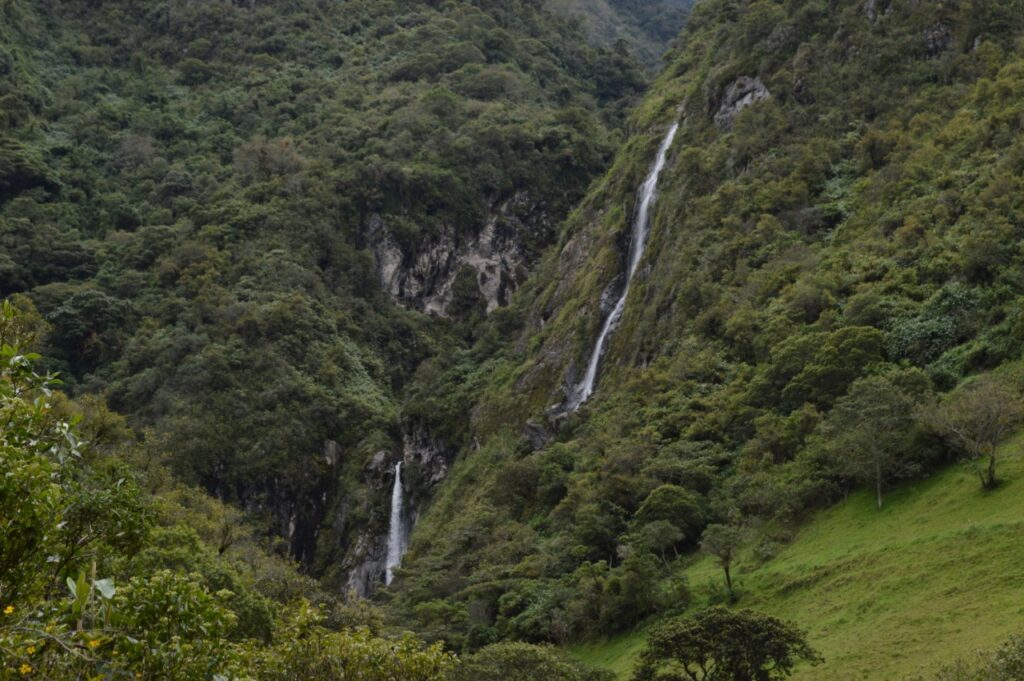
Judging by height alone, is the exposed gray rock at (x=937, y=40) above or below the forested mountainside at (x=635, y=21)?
below

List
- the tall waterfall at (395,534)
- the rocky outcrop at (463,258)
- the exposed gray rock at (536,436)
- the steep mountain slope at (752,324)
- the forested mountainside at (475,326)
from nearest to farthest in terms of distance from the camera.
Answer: the forested mountainside at (475,326) < the steep mountain slope at (752,324) < the exposed gray rock at (536,436) < the tall waterfall at (395,534) < the rocky outcrop at (463,258)

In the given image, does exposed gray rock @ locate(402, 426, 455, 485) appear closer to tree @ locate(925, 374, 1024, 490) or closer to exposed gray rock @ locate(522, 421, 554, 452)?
exposed gray rock @ locate(522, 421, 554, 452)

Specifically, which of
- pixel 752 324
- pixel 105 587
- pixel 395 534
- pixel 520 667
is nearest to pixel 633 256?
pixel 752 324

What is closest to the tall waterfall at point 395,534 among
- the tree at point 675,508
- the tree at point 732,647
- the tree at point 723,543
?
the tree at point 675,508

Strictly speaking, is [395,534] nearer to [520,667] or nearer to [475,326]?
[475,326]

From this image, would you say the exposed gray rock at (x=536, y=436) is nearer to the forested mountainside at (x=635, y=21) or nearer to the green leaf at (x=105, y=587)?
the green leaf at (x=105, y=587)

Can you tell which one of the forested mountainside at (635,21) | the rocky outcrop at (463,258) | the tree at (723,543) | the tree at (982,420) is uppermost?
the forested mountainside at (635,21)

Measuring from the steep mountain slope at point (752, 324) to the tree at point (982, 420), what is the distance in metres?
1.41

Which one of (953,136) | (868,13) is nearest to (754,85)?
(868,13)

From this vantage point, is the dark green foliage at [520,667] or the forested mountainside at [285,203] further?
the forested mountainside at [285,203]

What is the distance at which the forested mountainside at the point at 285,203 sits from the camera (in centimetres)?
6994

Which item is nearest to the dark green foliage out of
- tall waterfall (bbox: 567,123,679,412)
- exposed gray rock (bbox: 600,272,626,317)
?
tall waterfall (bbox: 567,123,679,412)

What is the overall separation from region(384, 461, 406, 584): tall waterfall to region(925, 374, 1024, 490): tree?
132 ft

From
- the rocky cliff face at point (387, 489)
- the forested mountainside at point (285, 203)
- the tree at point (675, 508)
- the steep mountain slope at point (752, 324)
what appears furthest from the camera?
the forested mountainside at point (285, 203)
